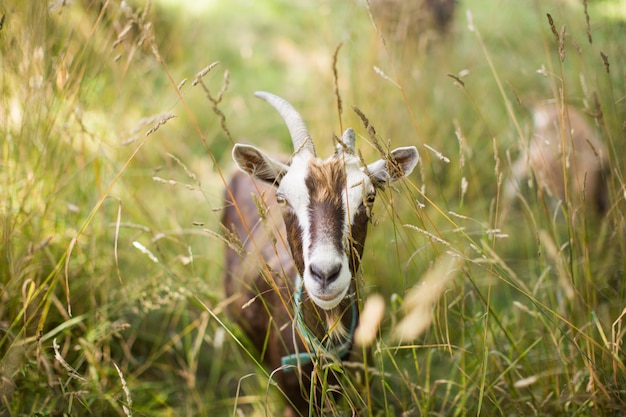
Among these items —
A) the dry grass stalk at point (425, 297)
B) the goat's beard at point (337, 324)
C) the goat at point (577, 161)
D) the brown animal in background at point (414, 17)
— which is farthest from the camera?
the brown animal in background at point (414, 17)

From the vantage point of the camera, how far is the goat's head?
205cm

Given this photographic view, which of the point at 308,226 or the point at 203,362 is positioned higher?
the point at 308,226

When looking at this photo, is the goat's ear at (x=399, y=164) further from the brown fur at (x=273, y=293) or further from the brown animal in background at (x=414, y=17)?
the brown animal in background at (x=414, y=17)

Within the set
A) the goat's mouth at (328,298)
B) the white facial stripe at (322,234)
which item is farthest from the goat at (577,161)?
the goat's mouth at (328,298)

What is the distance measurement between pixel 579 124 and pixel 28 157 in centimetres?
477

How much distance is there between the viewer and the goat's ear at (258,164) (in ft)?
8.03

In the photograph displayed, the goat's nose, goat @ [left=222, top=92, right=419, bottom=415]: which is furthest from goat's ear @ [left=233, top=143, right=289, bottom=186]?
the goat's nose

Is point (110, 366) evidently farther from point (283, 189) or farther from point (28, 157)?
point (283, 189)

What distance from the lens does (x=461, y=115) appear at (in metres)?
5.68

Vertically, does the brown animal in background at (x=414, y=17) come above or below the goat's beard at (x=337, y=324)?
above

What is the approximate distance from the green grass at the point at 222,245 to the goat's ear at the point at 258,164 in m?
0.25

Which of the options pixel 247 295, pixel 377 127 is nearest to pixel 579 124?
pixel 377 127

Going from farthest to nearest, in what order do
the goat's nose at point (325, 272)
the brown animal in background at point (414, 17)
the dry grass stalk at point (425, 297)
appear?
the brown animal in background at point (414, 17) → the dry grass stalk at point (425, 297) → the goat's nose at point (325, 272)

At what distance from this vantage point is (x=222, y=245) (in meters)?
4.41
